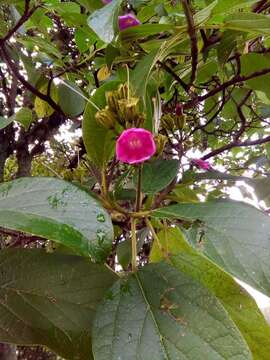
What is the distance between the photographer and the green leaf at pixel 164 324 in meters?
0.43

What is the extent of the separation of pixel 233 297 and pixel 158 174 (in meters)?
0.18

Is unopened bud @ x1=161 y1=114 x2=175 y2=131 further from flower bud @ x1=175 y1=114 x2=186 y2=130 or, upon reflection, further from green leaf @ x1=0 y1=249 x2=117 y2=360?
green leaf @ x1=0 y1=249 x2=117 y2=360

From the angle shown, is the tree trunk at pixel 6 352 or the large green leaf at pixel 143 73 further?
the tree trunk at pixel 6 352

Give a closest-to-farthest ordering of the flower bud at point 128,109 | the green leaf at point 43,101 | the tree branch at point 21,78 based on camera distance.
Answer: the flower bud at point 128,109 < the tree branch at point 21,78 < the green leaf at point 43,101

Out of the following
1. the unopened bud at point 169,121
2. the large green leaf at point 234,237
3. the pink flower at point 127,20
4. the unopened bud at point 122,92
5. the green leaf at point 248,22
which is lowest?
the large green leaf at point 234,237

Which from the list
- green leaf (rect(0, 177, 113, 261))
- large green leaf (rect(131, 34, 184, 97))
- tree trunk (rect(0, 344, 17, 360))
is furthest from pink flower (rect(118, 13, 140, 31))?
tree trunk (rect(0, 344, 17, 360))

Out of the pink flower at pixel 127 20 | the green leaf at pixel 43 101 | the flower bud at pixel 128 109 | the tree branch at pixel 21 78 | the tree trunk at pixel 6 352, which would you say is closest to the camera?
the flower bud at pixel 128 109

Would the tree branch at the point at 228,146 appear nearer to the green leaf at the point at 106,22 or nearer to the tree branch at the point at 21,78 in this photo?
the tree branch at the point at 21,78

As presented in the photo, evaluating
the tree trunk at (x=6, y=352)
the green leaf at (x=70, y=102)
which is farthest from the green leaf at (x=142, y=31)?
the tree trunk at (x=6, y=352)

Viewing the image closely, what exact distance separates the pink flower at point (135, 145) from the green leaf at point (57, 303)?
0.13 meters

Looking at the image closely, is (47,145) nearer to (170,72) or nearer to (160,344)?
(170,72)

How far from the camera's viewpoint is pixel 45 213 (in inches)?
17.1

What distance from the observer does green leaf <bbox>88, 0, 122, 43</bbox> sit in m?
0.50

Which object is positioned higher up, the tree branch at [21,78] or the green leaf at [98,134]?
the tree branch at [21,78]
